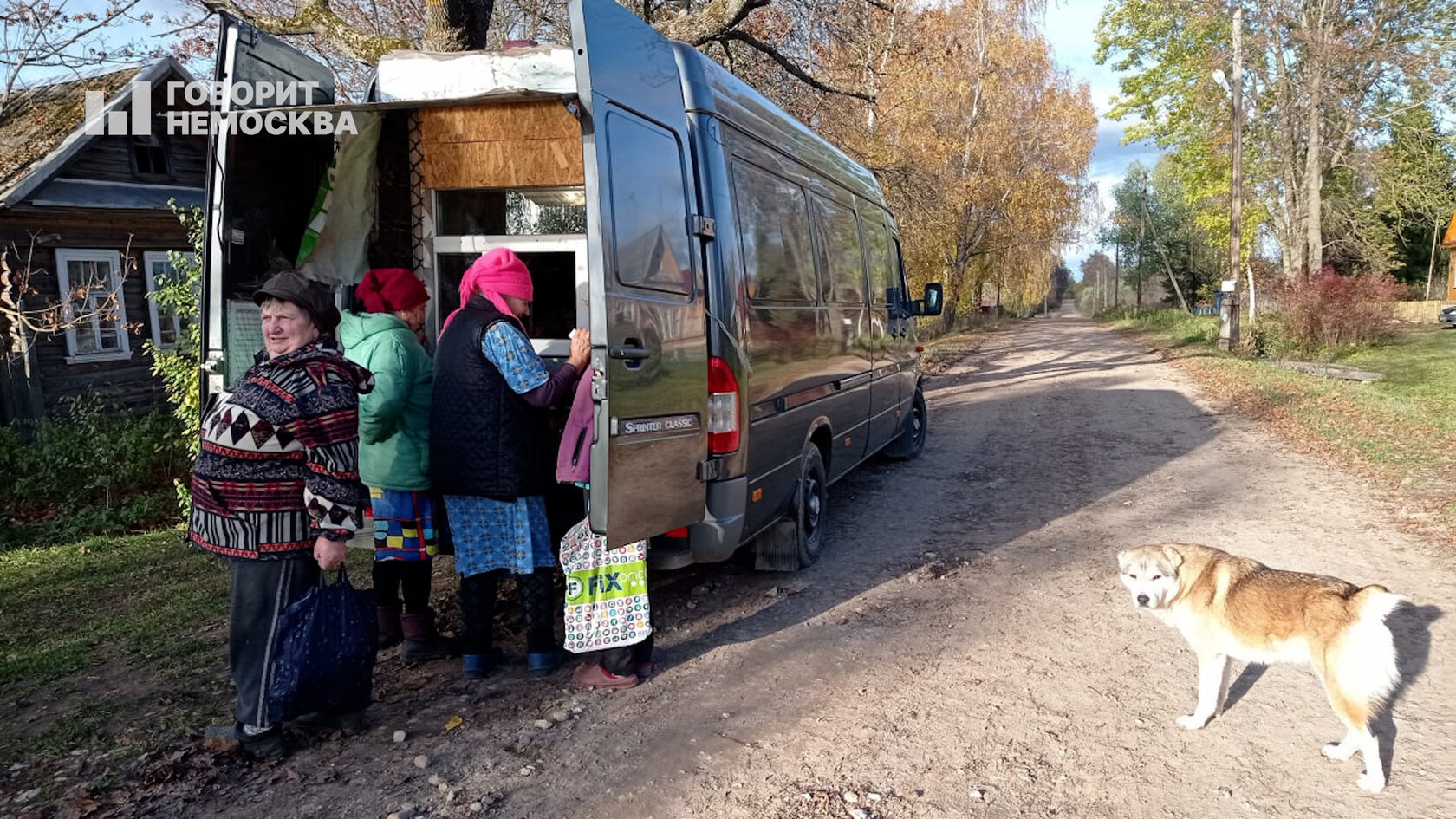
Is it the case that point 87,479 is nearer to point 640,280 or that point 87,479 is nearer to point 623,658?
point 623,658

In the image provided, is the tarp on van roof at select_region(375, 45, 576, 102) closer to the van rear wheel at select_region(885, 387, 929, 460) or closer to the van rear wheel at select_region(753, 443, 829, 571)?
the van rear wheel at select_region(753, 443, 829, 571)

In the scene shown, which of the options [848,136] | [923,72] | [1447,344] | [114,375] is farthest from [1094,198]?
[114,375]

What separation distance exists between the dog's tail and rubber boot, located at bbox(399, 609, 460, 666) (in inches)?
147

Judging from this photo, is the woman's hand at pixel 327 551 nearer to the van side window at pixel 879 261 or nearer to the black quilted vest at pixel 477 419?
the black quilted vest at pixel 477 419

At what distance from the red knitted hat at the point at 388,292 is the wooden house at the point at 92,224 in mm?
9675

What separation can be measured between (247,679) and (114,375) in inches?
531

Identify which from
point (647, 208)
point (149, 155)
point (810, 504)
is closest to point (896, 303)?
point (810, 504)

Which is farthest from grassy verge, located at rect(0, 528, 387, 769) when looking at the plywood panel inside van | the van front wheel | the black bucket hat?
the van front wheel

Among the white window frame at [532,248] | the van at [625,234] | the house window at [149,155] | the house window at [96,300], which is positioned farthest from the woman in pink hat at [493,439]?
the house window at [149,155]

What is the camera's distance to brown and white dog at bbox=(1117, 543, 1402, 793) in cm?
285

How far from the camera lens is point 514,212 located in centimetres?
585

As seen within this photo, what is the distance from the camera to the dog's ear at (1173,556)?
333cm

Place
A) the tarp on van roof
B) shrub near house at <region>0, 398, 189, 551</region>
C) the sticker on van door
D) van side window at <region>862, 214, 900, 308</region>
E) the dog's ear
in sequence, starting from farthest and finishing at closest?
shrub near house at <region>0, 398, 189, 551</region>
van side window at <region>862, 214, 900, 308</region>
the tarp on van roof
the sticker on van door
the dog's ear

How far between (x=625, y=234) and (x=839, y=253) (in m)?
2.95
